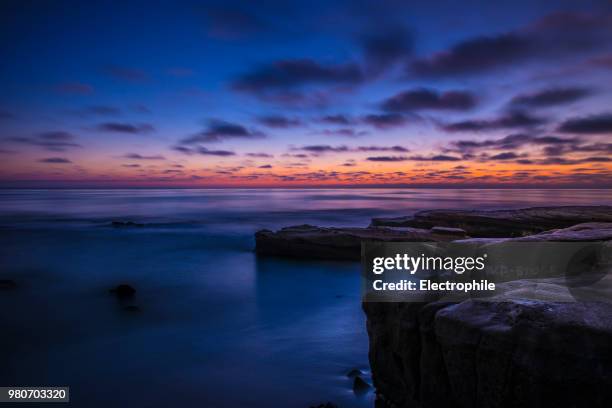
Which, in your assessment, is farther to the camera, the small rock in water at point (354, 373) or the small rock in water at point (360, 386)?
the small rock in water at point (354, 373)

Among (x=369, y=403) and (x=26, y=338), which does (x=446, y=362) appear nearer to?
(x=369, y=403)

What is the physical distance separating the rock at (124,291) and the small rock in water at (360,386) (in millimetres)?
9424

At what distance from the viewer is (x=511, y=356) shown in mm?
3240

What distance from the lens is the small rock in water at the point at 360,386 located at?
657 cm

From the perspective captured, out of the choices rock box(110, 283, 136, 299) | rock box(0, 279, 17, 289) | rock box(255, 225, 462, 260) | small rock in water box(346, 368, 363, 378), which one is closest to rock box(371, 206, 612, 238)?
rock box(255, 225, 462, 260)

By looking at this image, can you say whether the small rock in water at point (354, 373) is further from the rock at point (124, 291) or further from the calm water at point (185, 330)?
the rock at point (124, 291)

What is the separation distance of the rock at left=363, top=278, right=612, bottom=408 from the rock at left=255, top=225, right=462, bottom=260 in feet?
40.3

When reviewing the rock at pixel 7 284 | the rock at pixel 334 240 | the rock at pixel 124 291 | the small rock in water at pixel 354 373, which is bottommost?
the small rock in water at pixel 354 373

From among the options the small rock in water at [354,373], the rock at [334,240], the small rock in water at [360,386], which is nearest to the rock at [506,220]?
the rock at [334,240]

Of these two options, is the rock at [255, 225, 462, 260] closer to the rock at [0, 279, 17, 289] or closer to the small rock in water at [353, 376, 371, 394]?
the small rock in water at [353, 376, 371, 394]

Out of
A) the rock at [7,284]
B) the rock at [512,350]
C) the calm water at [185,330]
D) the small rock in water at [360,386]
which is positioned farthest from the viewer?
the rock at [7,284]

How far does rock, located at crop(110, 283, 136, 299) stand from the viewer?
12.6 meters

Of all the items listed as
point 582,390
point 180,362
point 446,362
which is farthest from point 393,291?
point 180,362

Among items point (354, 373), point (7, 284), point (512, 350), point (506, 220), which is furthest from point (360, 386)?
point (506, 220)
